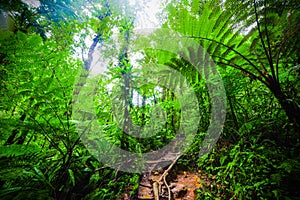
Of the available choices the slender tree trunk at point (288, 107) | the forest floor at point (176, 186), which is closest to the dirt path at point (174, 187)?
the forest floor at point (176, 186)

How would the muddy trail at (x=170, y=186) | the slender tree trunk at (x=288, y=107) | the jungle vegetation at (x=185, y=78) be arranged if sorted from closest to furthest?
the slender tree trunk at (x=288, y=107)
the jungle vegetation at (x=185, y=78)
the muddy trail at (x=170, y=186)

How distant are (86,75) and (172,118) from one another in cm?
273

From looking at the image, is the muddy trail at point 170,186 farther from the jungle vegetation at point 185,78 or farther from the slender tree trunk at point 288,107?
the slender tree trunk at point 288,107

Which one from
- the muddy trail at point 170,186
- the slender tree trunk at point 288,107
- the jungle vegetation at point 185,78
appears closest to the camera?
the slender tree trunk at point 288,107

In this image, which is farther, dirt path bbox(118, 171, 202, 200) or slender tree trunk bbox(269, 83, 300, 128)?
dirt path bbox(118, 171, 202, 200)

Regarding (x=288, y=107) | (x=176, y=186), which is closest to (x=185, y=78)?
(x=288, y=107)

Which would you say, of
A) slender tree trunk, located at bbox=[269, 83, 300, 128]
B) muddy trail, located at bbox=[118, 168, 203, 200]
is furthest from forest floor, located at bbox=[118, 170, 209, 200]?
slender tree trunk, located at bbox=[269, 83, 300, 128]

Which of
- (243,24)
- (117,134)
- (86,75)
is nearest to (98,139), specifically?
(117,134)

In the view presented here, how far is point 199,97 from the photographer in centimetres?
286

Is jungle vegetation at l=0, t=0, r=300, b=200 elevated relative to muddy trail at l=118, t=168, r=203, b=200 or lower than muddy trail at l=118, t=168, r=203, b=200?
elevated

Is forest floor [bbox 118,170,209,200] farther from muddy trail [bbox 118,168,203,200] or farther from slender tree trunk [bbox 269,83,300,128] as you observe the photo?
slender tree trunk [bbox 269,83,300,128]

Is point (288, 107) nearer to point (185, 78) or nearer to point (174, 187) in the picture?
point (185, 78)

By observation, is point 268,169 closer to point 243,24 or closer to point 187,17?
point 243,24

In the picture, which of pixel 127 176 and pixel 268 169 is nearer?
pixel 268 169
